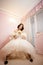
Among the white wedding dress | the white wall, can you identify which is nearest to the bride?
the white wedding dress

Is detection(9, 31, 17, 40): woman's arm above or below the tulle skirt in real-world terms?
above

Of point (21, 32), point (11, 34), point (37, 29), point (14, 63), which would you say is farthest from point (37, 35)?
point (14, 63)

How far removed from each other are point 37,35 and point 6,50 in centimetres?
43

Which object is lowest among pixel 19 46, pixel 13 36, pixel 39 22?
pixel 19 46

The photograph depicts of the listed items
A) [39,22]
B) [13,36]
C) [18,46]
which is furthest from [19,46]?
[39,22]

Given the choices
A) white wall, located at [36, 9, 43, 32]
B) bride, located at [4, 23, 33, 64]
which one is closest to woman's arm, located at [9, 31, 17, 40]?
bride, located at [4, 23, 33, 64]

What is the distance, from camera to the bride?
1230 millimetres

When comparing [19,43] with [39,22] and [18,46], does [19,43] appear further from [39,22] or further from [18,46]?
[39,22]

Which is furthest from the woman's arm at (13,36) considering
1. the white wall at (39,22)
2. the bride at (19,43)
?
the white wall at (39,22)

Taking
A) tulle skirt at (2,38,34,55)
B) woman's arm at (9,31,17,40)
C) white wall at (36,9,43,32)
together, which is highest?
white wall at (36,9,43,32)

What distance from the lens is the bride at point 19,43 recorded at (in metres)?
1.23

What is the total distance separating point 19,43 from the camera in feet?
4.20

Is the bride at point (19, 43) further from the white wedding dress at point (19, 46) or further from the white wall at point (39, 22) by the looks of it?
the white wall at point (39, 22)

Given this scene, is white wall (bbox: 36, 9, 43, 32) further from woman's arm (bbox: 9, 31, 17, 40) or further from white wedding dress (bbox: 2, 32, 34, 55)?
woman's arm (bbox: 9, 31, 17, 40)
